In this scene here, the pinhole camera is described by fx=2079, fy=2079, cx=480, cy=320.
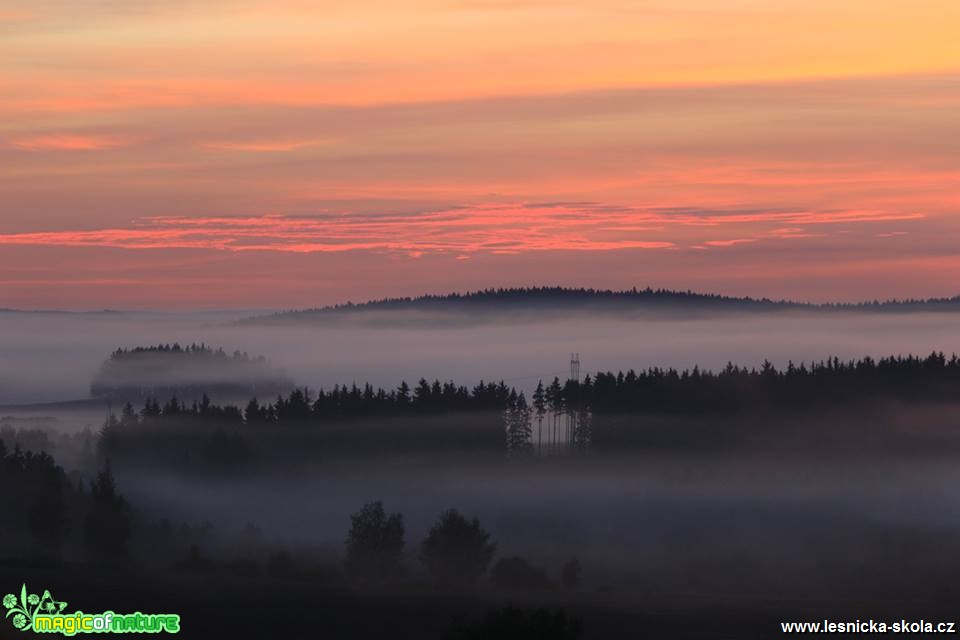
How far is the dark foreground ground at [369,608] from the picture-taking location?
133125 mm

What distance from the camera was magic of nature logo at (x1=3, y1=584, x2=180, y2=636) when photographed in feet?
394

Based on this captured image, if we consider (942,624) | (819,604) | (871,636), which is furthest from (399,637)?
(819,604)

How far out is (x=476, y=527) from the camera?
192125 mm

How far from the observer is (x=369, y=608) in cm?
14412

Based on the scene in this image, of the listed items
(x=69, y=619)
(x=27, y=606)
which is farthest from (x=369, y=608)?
(x=69, y=619)

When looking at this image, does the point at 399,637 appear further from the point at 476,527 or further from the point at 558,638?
the point at 476,527

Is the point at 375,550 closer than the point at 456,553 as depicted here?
No

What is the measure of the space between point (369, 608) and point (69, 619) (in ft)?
84.5

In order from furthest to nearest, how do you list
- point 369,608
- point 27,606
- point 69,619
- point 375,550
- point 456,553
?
point 375,550 < point 456,553 < point 369,608 < point 27,606 < point 69,619

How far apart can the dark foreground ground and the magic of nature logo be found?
1.25 meters

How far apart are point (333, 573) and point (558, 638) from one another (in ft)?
325

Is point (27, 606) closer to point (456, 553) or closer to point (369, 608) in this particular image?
point (369, 608)

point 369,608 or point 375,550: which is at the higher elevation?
point 375,550

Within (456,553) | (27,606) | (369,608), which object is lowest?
(369,608)
